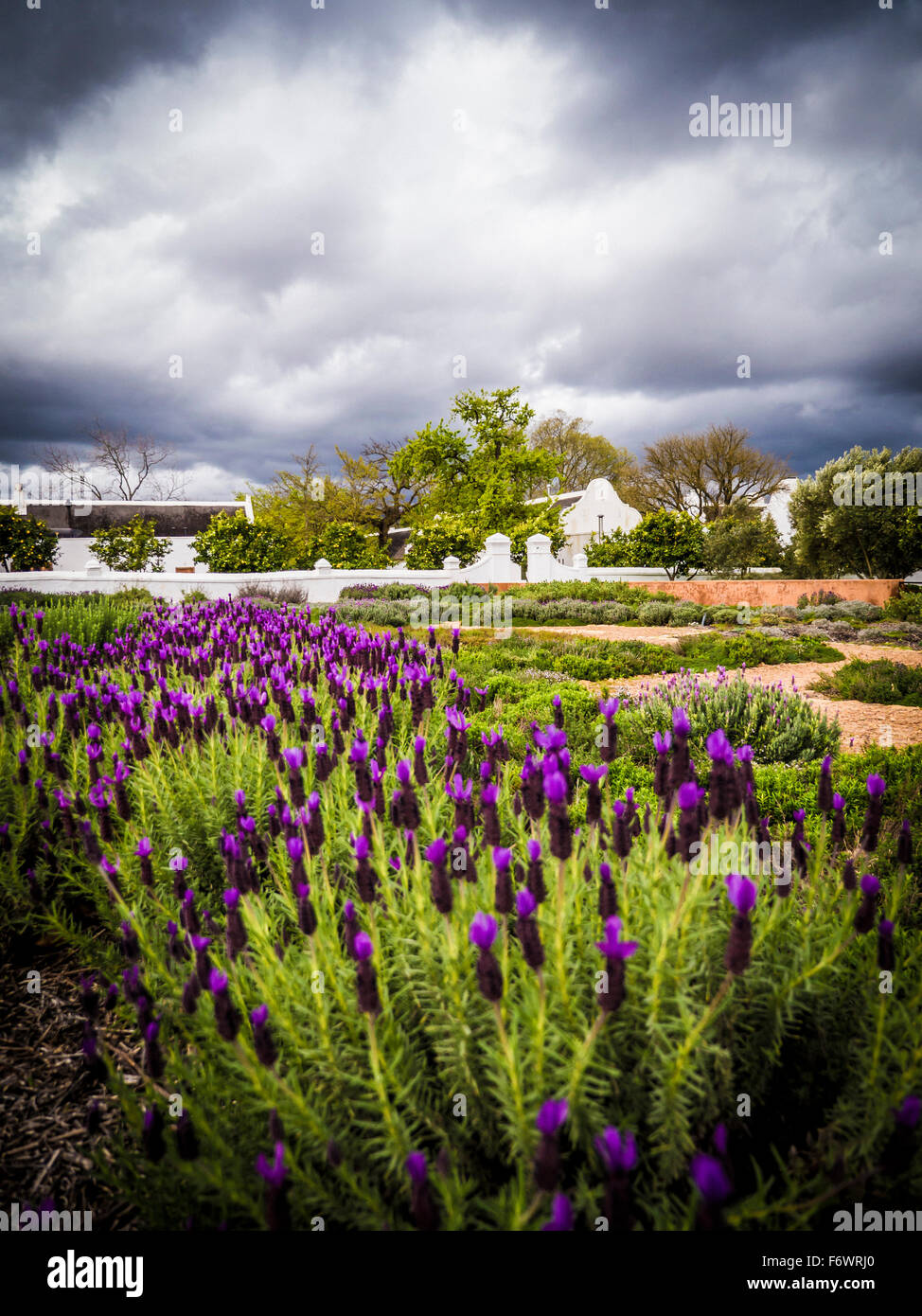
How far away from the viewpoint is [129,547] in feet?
113

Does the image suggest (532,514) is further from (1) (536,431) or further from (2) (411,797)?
(2) (411,797)

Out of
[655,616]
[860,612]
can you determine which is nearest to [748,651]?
[655,616]

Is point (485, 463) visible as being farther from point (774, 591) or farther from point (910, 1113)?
point (910, 1113)

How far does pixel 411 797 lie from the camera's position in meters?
1.85

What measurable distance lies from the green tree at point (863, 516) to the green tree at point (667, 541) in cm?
388

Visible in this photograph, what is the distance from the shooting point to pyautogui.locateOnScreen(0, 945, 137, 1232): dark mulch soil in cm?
179

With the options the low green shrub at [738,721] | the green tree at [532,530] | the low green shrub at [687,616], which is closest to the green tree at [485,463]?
the green tree at [532,530]

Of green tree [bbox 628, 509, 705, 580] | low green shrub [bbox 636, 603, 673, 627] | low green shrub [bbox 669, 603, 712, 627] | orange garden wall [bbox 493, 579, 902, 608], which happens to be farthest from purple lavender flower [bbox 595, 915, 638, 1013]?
green tree [bbox 628, 509, 705, 580]

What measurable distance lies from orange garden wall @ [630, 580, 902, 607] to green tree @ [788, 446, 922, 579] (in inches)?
132

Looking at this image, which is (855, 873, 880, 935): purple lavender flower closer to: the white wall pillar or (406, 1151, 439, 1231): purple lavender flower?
(406, 1151, 439, 1231): purple lavender flower

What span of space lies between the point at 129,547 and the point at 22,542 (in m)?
11.1

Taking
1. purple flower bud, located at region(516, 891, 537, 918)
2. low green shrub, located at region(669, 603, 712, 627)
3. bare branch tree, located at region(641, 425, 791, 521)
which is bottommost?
purple flower bud, located at region(516, 891, 537, 918)
